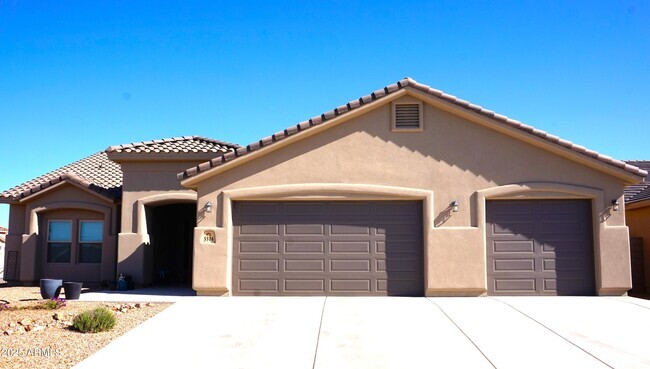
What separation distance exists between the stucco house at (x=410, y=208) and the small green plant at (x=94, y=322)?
3.72 m

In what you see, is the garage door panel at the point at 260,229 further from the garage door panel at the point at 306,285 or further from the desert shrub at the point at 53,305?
the desert shrub at the point at 53,305

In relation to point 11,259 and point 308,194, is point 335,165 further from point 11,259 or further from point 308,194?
point 11,259

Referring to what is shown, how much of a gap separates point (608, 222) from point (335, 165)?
22.5 feet

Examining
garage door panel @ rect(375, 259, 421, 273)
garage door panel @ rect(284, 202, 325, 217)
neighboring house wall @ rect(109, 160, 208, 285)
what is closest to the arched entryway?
neighboring house wall @ rect(109, 160, 208, 285)

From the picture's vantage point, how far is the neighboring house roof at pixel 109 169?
16.2 m

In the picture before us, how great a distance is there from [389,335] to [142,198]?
1017 centimetres

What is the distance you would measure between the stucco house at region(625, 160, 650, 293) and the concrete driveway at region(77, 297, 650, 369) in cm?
503

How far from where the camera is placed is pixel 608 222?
42.4ft

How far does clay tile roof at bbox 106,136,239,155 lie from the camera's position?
16.0 m

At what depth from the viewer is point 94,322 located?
9109 millimetres

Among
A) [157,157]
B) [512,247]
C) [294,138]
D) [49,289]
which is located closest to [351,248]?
[294,138]

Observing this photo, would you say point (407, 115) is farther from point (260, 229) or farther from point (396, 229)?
point (260, 229)

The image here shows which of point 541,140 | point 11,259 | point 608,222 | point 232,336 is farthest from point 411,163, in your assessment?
point 11,259

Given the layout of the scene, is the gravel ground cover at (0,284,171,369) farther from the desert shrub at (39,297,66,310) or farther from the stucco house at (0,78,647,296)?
the stucco house at (0,78,647,296)
